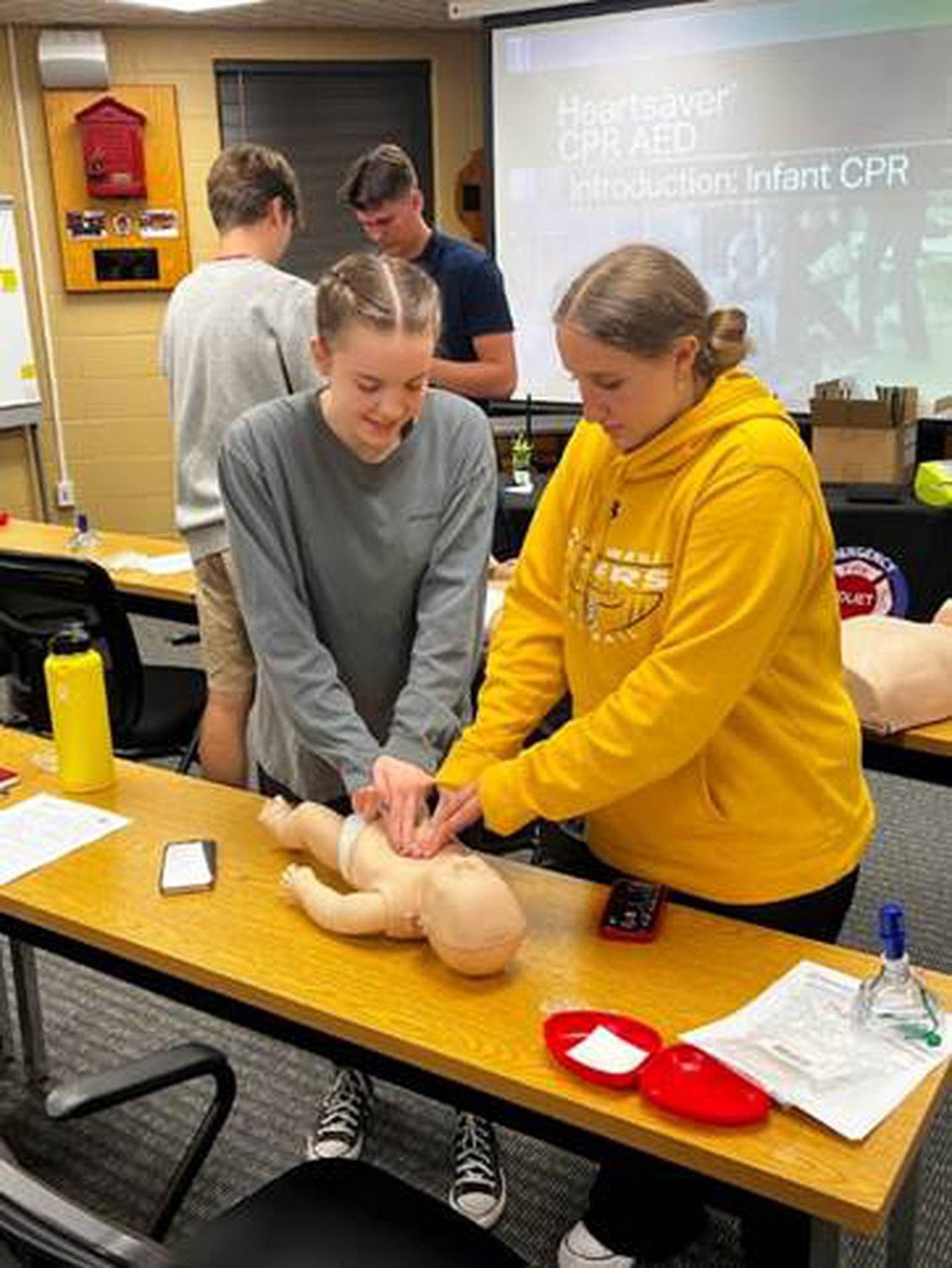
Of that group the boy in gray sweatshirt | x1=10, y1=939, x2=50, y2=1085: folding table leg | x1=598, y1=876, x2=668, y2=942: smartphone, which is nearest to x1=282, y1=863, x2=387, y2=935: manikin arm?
x1=598, y1=876, x2=668, y2=942: smartphone

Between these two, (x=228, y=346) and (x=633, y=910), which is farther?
(x=228, y=346)

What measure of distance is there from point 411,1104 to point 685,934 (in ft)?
2.97

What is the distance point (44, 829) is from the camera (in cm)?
170

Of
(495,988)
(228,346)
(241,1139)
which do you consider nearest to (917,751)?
(495,988)

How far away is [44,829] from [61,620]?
3.46 ft

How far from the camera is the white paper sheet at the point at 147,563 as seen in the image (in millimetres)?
3232

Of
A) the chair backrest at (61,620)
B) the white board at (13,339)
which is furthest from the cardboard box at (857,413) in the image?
the white board at (13,339)

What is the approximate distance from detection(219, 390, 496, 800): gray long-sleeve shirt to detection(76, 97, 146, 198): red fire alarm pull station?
13.5 ft

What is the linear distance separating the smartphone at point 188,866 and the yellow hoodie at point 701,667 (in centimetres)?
32

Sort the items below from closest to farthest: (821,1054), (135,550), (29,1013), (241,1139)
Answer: (821,1054) → (241,1139) → (29,1013) → (135,550)

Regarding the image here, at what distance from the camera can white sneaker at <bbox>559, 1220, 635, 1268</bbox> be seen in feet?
4.93

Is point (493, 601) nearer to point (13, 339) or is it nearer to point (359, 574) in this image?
point (359, 574)

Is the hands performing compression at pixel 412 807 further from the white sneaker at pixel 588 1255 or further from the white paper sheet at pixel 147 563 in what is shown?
the white paper sheet at pixel 147 563

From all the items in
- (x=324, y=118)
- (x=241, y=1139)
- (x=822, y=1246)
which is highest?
(x=324, y=118)
